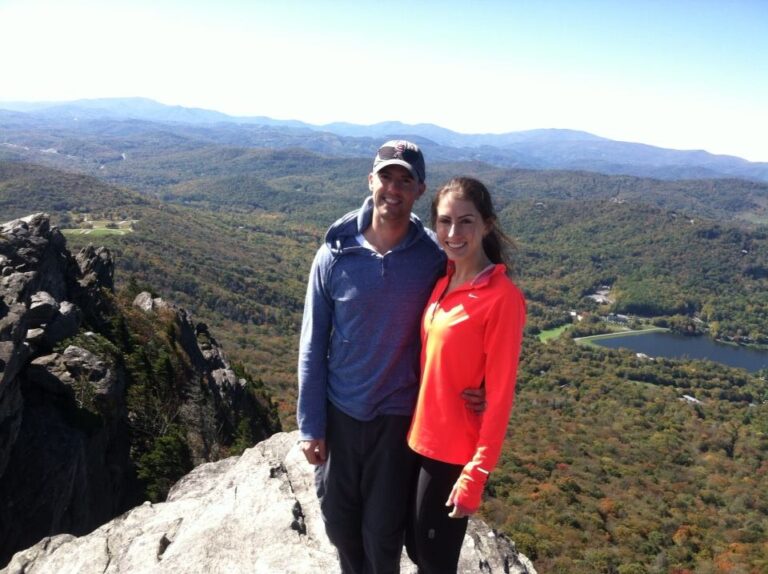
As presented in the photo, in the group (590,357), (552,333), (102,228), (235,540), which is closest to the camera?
(235,540)

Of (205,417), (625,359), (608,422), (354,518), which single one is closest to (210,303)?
(608,422)

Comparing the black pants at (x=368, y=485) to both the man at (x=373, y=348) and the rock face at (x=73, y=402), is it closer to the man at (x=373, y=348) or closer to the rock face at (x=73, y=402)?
the man at (x=373, y=348)

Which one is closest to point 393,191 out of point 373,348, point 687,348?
point 373,348

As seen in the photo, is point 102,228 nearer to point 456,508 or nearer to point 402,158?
point 402,158

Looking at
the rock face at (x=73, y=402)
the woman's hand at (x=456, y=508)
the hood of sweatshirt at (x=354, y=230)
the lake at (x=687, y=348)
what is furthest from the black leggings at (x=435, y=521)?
the lake at (x=687, y=348)

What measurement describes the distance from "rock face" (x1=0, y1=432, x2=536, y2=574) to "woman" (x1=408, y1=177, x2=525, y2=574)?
1.69 m

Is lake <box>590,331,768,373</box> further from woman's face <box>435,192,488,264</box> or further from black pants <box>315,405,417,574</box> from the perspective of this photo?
woman's face <box>435,192,488,264</box>

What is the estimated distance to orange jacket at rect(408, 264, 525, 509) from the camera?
2.69m

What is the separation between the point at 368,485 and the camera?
3256 mm

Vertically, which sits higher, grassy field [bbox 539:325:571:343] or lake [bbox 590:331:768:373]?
grassy field [bbox 539:325:571:343]

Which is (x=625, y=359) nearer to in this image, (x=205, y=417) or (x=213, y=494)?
(x=205, y=417)

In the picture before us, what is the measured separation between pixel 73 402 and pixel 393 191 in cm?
1036

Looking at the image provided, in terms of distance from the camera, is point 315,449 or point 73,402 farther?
point 73,402

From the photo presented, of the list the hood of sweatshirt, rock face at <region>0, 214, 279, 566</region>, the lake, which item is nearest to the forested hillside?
the hood of sweatshirt
